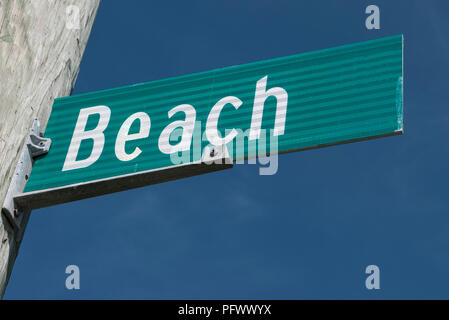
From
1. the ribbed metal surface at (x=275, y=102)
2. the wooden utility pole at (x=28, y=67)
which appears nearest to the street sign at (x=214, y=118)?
the ribbed metal surface at (x=275, y=102)

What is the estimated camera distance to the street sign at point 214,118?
14.3 feet

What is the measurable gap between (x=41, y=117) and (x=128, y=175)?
70 centimetres

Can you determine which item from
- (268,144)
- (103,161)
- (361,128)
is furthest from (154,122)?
(361,128)

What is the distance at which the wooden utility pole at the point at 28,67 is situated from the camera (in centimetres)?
430

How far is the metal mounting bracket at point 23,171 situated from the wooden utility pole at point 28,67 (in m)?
0.03

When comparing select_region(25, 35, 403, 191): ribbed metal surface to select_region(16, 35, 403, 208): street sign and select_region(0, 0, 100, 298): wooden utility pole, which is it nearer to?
select_region(16, 35, 403, 208): street sign

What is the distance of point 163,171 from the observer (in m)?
4.37

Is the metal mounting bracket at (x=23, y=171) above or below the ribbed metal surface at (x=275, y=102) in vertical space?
below

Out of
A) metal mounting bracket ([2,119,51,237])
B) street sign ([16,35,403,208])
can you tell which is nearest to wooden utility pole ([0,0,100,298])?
metal mounting bracket ([2,119,51,237])

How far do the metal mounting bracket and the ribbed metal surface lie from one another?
0.05 metres

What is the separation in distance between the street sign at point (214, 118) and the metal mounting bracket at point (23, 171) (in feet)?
0.15

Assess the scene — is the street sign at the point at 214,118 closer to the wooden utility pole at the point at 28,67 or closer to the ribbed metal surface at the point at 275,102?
the ribbed metal surface at the point at 275,102

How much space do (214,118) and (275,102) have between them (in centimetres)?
33

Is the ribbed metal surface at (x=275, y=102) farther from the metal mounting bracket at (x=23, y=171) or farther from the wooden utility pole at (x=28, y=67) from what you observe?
the wooden utility pole at (x=28, y=67)
